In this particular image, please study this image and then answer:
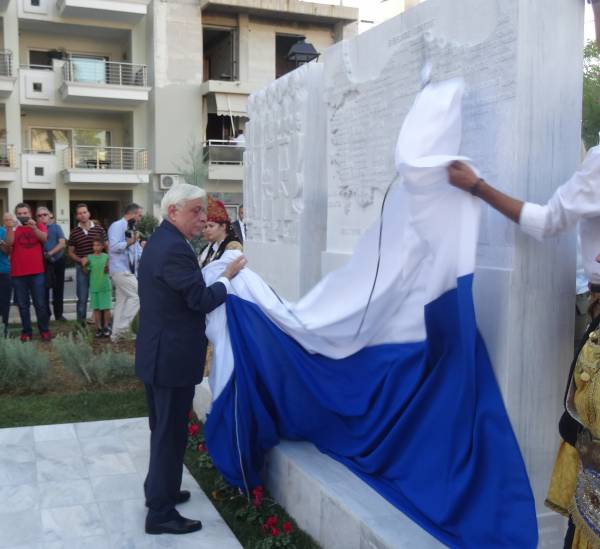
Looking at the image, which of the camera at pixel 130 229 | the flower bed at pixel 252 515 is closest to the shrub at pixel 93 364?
the camera at pixel 130 229

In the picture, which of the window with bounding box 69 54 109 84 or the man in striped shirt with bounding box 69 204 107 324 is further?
the window with bounding box 69 54 109 84

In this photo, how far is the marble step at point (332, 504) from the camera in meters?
3.21

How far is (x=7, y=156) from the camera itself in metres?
23.0

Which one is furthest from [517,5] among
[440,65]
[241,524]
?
[241,524]

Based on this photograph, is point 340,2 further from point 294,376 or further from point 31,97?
point 294,376

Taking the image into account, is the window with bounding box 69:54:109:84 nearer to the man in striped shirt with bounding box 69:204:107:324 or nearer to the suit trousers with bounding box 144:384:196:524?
the man in striped shirt with bounding box 69:204:107:324

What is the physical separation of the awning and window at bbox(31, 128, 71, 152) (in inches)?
198

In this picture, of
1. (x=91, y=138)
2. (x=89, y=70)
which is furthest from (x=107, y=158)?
(x=89, y=70)

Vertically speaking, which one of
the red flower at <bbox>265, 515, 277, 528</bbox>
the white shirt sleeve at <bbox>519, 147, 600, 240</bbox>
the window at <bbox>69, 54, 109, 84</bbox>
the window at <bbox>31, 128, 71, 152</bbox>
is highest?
the window at <bbox>69, 54, 109, 84</bbox>

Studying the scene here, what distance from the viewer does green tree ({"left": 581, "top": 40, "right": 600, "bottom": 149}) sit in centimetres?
428

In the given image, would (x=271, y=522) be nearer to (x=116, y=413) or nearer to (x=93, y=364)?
(x=116, y=413)

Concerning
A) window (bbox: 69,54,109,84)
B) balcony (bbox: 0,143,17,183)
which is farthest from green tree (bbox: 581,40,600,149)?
balcony (bbox: 0,143,17,183)

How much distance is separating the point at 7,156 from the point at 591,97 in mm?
21701

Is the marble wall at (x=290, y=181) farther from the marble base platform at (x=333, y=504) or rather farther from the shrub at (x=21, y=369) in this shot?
the shrub at (x=21, y=369)
